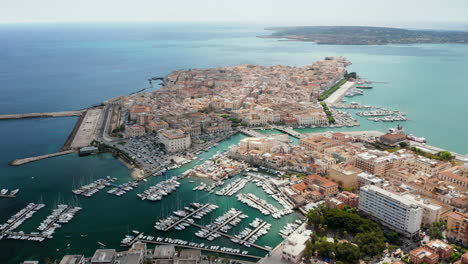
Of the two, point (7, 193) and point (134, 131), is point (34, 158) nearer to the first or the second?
point (7, 193)

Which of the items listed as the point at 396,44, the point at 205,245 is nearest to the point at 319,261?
the point at 205,245

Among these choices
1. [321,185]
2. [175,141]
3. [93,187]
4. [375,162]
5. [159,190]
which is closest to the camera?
[321,185]

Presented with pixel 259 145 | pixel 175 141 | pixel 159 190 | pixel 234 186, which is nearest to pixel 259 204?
pixel 234 186

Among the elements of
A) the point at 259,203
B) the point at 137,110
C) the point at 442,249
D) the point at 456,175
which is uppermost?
the point at 137,110

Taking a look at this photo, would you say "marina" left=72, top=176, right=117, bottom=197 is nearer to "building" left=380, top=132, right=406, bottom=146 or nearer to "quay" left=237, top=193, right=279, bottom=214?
"quay" left=237, top=193, right=279, bottom=214

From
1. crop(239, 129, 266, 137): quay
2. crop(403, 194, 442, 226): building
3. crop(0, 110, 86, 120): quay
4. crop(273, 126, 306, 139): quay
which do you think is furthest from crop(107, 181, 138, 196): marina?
crop(0, 110, 86, 120): quay

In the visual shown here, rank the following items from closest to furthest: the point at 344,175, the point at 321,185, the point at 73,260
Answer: the point at 73,260 < the point at 321,185 < the point at 344,175

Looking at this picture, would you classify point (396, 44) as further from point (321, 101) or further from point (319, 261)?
point (319, 261)
